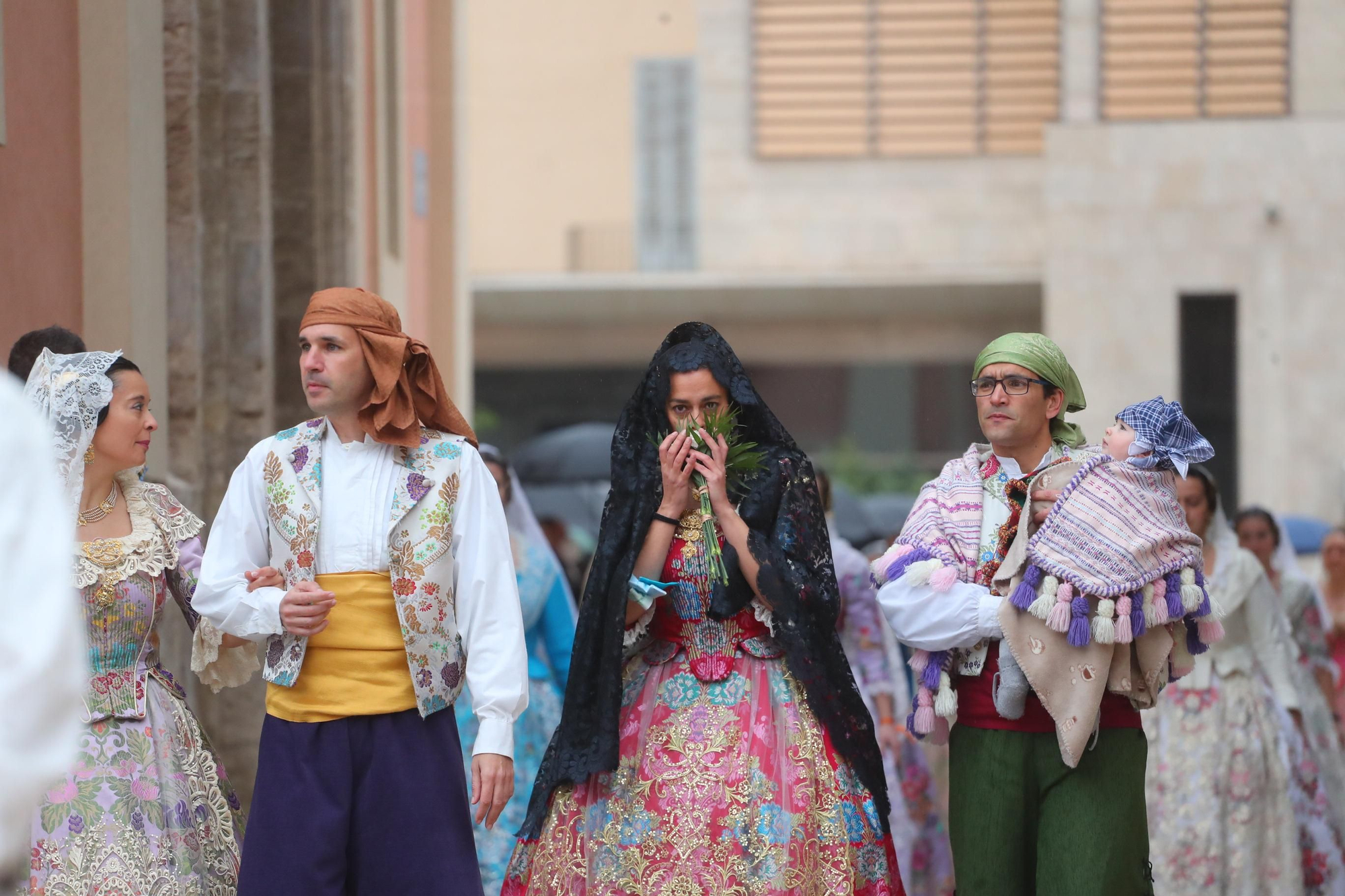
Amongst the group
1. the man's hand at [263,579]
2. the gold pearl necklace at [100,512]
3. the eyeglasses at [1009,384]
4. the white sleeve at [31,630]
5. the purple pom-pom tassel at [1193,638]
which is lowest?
the purple pom-pom tassel at [1193,638]

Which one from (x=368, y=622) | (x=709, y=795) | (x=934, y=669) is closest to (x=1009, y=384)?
(x=934, y=669)

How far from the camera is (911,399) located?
26.3m

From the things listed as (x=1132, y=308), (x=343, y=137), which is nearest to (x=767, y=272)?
(x=1132, y=308)

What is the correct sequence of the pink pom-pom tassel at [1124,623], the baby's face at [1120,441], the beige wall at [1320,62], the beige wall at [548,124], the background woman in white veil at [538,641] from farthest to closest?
the beige wall at [548,124], the beige wall at [1320,62], the background woman in white veil at [538,641], the baby's face at [1120,441], the pink pom-pom tassel at [1124,623]

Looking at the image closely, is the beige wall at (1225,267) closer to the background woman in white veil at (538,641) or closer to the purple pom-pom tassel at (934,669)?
the background woman in white veil at (538,641)

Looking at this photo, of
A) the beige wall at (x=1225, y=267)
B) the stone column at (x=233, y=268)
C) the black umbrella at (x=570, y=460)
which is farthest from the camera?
the beige wall at (x=1225, y=267)

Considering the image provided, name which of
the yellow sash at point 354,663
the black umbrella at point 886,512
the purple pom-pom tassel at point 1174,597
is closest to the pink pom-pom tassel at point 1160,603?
the purple pom-pom tassel at point 1174,597

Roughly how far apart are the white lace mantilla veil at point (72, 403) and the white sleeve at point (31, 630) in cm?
212

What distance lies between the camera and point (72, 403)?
159 inches


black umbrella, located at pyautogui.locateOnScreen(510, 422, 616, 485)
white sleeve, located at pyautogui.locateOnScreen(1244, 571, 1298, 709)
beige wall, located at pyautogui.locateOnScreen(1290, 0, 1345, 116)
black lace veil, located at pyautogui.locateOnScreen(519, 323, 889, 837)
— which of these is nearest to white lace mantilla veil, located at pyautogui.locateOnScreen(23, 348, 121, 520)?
black lace veil, located at pyautogui.locateOnScreen(519, 323, 889, 837)

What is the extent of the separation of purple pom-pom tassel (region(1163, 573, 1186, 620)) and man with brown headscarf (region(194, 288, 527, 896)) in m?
1.53

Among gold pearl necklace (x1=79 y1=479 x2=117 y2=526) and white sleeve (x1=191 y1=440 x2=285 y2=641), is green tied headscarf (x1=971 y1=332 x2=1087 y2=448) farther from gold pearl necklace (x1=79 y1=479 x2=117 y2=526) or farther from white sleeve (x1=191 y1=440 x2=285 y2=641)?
gold pearl necklace (x1=79 y1=479 x2=117 y2=526)

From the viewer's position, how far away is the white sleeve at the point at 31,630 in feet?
6.07

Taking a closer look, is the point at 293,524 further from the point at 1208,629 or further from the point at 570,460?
the point at 570,460
